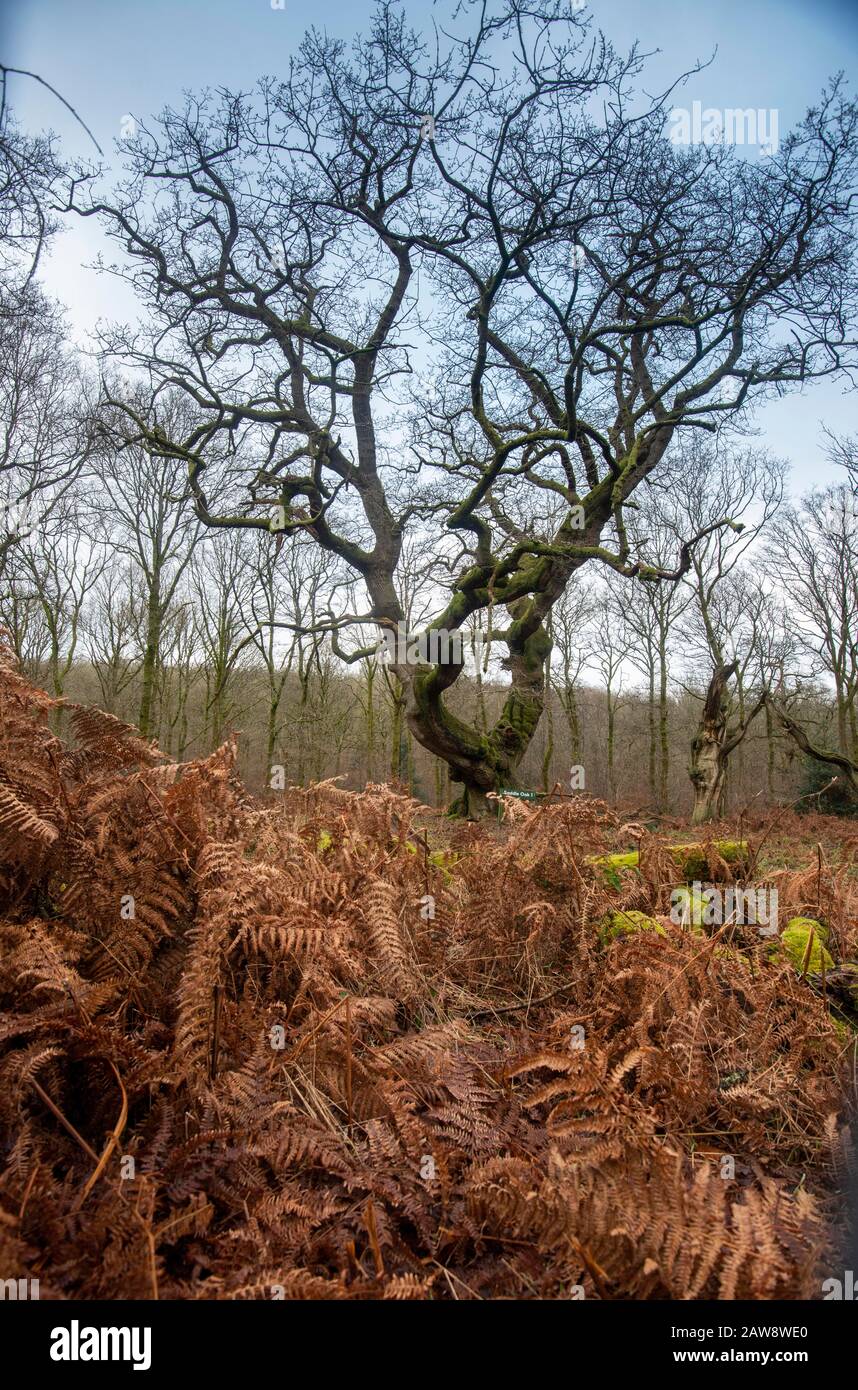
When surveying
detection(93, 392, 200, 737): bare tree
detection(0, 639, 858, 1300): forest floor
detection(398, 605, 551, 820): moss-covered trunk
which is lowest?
detection(0, 639, 858, 1300): forest floor

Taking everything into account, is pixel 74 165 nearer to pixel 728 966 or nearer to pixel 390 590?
pixel 390 590

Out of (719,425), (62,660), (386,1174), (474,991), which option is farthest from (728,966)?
(62,660)

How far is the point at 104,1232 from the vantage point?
156 cm

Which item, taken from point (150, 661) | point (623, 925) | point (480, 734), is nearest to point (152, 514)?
point (150, 661)

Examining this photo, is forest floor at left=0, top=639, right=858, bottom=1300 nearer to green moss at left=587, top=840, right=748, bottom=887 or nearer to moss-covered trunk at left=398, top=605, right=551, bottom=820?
green moss at left=587, top=840, right=748, bottom=887

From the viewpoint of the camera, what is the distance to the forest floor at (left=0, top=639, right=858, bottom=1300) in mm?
1614

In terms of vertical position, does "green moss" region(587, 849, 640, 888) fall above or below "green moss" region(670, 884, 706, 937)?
above

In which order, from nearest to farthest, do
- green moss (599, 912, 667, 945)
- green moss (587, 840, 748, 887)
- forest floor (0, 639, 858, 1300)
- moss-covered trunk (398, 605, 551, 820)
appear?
forest floor (0, 639, 858, 1300) → green moss (599, 912, 667, 945) → green moss (587, 840, 748, 887) → moss-covered trunk (398, 605, 551, 820)

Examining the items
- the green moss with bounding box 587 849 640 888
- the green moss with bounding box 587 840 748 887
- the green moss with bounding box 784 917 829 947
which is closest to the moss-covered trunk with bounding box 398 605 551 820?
the green moss with bounding box 587 840 748 887

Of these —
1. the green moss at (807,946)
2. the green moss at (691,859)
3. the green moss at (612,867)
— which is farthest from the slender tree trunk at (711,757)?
the green moss at (807,946)

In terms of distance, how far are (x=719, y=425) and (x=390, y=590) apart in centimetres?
729

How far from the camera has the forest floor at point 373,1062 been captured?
1.61 meters

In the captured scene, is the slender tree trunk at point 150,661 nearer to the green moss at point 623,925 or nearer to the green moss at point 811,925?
the green moss at point 623,925

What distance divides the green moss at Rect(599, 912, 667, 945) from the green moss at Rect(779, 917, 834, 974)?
2.25 feet
